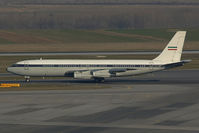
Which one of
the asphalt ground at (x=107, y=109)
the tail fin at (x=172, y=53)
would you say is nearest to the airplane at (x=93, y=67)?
the tail fin at (x=172, y=53)

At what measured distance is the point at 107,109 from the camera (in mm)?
49219

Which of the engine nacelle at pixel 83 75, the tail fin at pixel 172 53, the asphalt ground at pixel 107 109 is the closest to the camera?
the asphalt ground at pixel 107 109

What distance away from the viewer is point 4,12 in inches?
7338

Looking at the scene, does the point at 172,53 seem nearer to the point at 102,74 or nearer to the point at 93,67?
the point at 102,74

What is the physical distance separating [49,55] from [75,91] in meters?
55.7

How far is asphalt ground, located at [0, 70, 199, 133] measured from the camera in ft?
133

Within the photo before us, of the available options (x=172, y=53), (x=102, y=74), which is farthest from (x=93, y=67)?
(x=172, y=53)

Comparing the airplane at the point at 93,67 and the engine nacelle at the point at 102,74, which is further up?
the airplane at the point at 93,67

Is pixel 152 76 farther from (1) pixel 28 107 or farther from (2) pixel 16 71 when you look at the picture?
(1) pixel 28 107

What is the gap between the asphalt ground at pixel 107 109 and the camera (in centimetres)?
4047

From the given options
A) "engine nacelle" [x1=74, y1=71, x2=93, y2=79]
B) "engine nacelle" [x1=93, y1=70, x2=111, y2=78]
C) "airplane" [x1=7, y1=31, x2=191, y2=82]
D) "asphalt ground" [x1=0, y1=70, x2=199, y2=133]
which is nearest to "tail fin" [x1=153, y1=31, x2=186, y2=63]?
"airplane" [x1=7, y1=31, x2=191, y2=82]

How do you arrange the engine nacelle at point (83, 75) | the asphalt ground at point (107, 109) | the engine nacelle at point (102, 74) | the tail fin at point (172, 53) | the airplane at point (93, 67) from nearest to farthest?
the asphalt ground at point (107, 109), the engine nacelle at point (83, 75), the engine nacelle at point (102, 74), the airplane at point (93, 67), the tail fin at point (172, 53)

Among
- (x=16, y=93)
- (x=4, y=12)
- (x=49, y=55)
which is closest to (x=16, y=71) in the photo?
(x=16, y=93)

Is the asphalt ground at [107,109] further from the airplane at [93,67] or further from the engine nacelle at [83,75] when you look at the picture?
the engine nacelle at [83,75]
